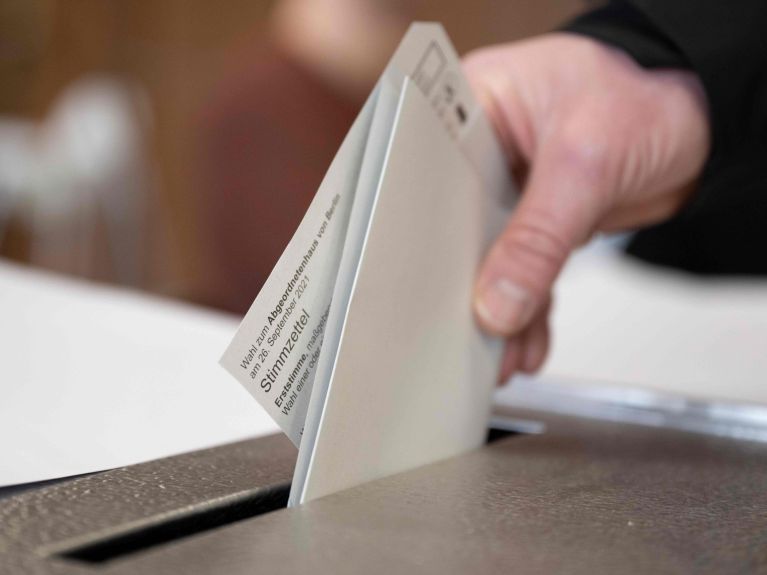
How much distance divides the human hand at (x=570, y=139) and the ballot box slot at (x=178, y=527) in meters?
0.23

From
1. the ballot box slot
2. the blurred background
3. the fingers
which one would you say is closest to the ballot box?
the ballot box slot

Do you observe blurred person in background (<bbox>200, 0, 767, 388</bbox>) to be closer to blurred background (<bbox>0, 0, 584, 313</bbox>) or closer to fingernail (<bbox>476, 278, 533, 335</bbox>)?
fingernail (<bbox>476, 278, 533, 335</bbox>)

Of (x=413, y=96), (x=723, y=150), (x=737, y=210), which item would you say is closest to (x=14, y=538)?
(x=413, y=96)

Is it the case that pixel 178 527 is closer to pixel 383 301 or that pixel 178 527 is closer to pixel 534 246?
pixel 383 301

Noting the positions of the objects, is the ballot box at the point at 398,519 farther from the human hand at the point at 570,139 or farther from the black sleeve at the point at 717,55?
the black sleeve at the point at 717,55

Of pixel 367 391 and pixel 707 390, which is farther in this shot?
pixel 707 390

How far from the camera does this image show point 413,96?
1.35ft

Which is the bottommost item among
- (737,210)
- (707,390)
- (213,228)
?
(213,228)

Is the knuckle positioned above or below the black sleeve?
below

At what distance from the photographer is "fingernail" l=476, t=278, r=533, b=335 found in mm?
528

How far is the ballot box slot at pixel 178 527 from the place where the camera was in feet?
0.98

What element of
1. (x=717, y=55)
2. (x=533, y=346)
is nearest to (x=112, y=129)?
(x=533, y=346)

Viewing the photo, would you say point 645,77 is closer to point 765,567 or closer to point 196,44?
point 765,567

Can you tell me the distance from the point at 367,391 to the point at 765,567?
18 cm
